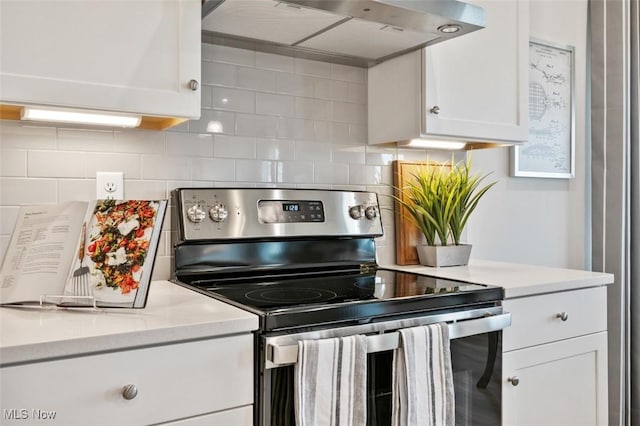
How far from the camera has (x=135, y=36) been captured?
1.41 m

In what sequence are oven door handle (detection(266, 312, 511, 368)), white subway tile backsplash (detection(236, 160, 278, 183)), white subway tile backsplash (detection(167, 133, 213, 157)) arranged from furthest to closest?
white subway tile backsplash (detection(236, 160, 278, 183)), white subway tile backsplash (detection(167, 133, 213, 157)), oven door handle (detection(266, 312, 511, 368))

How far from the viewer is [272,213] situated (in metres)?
1.84

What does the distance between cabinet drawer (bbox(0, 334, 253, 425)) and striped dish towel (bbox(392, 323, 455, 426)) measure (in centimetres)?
38

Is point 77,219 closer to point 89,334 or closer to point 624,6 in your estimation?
point 89,334

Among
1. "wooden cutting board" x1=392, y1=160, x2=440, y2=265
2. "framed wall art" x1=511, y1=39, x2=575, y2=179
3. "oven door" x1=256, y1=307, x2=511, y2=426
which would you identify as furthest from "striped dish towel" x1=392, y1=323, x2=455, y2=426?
"framed wall art" x1=511, y1=39, x2=575, y2=179

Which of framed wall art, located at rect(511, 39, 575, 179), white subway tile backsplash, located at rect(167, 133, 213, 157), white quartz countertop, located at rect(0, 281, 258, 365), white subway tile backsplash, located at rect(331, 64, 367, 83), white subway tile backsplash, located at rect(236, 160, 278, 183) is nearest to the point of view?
white quartz countertop, located at rect(0, 281, 258, 365)

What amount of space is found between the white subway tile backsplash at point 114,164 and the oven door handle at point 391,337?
2.60ft

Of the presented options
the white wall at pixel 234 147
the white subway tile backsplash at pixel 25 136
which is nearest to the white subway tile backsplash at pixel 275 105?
the white wall at pixel 234 147

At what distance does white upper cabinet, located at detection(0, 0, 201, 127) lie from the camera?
1275 millimetres

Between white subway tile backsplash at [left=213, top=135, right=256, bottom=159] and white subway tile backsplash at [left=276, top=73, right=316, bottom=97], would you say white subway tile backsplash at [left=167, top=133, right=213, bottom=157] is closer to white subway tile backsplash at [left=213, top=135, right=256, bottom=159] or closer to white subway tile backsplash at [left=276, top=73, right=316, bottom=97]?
white subway tile backsplash at [left=213, top=135, right=256, bottom=159]

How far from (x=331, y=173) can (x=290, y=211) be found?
0.29 m

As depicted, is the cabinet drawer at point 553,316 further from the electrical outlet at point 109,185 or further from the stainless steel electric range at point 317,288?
the electrical outlet at point 109,185

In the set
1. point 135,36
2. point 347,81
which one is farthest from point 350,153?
point 135,36

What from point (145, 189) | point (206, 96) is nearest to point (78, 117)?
point (145, 189)
